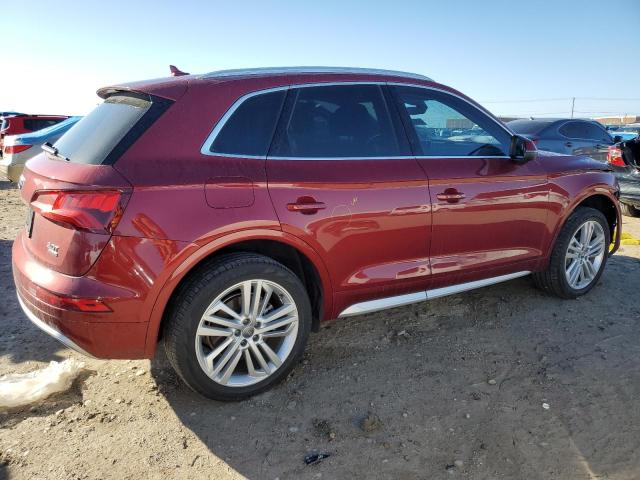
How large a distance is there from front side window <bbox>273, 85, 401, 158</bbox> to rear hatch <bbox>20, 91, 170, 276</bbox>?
734 millimetres

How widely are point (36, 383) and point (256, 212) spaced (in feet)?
5.42

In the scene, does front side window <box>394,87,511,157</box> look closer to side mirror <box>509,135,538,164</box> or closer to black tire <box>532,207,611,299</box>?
side mirror <box>509,135,538,164</box>

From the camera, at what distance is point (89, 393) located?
9.63 ft

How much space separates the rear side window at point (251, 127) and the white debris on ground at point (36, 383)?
1632 millimetres

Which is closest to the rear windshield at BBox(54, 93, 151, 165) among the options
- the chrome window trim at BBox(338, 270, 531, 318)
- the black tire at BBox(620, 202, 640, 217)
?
the chrome window trim at BBox(338, 270, 531, 318)

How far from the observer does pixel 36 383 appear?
2.93 m

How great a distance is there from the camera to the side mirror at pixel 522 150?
11.9 feet

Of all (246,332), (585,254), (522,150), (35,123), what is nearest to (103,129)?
(246,332)

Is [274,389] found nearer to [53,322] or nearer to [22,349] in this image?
[53,322]

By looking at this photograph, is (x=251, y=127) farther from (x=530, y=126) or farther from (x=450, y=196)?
(x=530, y=126)

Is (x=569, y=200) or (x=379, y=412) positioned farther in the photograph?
(x=569, y=200)

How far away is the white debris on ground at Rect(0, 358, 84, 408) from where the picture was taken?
2.82 metres

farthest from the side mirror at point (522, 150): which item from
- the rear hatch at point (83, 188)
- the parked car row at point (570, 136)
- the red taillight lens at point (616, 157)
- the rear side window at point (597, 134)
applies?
the rear side window at point (597, 134)

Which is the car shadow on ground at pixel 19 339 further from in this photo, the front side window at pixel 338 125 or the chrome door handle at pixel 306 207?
the front side window at pixel 338 125
